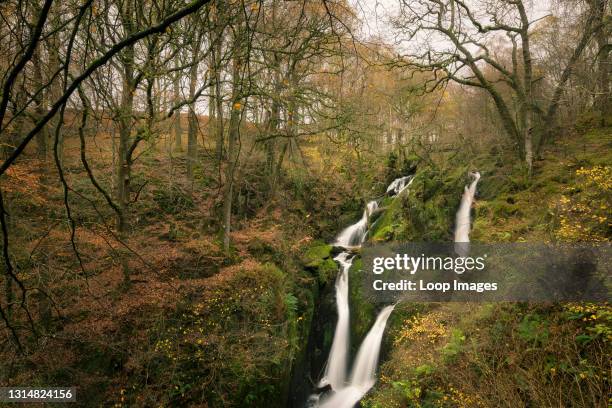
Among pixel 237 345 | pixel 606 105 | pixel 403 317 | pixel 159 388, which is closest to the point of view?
pixel 159 388

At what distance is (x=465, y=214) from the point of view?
38.1 feet

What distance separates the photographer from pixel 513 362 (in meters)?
5.42

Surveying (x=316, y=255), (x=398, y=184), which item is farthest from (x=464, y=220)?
(x=398, y=184)

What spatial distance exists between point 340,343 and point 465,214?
19.1 feet

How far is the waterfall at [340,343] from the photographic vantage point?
9172mm

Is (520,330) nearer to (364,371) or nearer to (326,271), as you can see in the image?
(364,371)

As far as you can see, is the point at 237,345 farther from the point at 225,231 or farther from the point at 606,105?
the point at 606,105

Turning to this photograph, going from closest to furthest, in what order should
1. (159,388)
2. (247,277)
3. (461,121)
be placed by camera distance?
(159,388) → (247,277) → (461,121)

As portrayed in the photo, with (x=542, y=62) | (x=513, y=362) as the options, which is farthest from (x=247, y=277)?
(x=542, y=62)

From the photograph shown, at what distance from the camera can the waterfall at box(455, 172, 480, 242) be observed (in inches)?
432

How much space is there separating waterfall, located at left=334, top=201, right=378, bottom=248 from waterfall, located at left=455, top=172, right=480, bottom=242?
→ 3.60 meters

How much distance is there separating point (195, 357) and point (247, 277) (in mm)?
2105

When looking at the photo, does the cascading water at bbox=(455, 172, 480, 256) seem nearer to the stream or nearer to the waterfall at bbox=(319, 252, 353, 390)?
the stream

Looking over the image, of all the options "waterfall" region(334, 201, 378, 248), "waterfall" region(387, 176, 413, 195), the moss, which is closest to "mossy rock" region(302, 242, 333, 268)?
"waterfall" region(334, 201, 378, 248)
